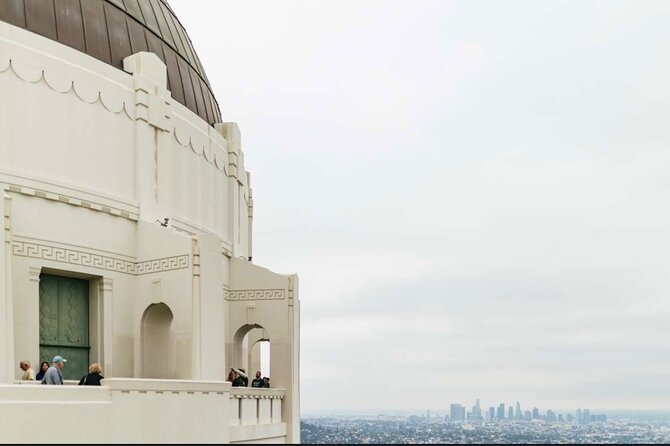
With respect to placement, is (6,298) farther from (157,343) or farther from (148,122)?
(148,122)

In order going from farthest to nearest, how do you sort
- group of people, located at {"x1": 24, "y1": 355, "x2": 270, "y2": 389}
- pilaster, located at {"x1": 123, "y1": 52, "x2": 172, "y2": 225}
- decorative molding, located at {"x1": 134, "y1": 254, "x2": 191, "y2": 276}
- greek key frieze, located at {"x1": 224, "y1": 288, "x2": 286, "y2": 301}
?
greek key frieze, located at {"x1": 224, "y1": 288, "x2": 286, "y2": 301}, pilaster, located at {"x1": 123, "y1": 52, "x2": 172, "y2": 225}, decorative molding, located at {"x1": 134, "y1": 254, "x2": 191, "y2": 276}, group of people, located at {"x1": 24, "y1": 355, "x2": 270, "y2": 389}

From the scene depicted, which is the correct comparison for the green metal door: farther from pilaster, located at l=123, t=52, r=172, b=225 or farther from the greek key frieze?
the greek key frieze

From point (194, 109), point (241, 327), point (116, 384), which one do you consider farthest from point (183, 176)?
point (116, 384)

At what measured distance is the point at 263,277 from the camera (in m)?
24.7

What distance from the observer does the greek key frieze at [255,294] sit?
24.3 metres

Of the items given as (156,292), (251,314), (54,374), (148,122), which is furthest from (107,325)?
(251,314)

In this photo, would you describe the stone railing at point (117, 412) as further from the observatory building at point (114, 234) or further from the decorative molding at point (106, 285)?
the decorative molding at point (106, 285)

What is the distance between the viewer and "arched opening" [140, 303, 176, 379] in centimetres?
1998

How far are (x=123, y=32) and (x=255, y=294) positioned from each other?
7869mm

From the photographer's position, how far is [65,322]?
19203 mm

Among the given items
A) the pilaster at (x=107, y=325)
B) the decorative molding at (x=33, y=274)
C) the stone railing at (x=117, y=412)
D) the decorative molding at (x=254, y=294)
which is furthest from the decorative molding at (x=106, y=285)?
the decorative molding at (x=254, y=294)

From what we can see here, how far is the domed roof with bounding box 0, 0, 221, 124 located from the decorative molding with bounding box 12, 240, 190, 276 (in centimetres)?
491

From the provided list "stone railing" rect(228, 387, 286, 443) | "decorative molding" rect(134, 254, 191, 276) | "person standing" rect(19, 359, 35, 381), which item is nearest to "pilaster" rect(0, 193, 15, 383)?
"person standing" rect(19, 359, 35, 381)

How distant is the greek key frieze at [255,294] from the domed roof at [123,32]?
521 cm
